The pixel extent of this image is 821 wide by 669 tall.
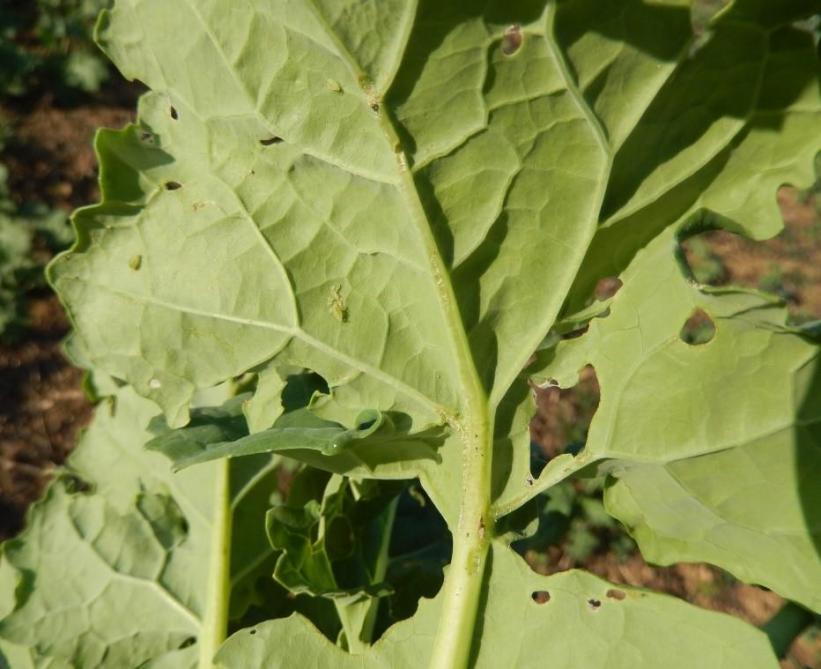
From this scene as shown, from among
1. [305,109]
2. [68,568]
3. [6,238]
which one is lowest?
[6,238]

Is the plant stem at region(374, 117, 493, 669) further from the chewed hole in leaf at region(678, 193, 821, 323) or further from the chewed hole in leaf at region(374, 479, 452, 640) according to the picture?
the chewed hole in leaf at region(678, 193, 821, 323)

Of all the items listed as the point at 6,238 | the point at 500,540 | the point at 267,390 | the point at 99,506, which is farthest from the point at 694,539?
the point at 6,238

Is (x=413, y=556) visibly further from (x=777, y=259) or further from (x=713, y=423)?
(x=777, y=259)

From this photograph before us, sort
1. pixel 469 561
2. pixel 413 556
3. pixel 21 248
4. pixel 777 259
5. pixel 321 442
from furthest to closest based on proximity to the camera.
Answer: pixel 777 259, pixel 21 248, pixel 413 556, pixel 469 561, pixel 321 442

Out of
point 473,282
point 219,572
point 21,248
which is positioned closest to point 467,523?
point 473,282

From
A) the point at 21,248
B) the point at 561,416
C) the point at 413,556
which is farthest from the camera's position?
the point at 21,248

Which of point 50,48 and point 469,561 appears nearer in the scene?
point 469,561

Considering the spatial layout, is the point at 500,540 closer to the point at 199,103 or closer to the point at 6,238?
the point at 199,103
